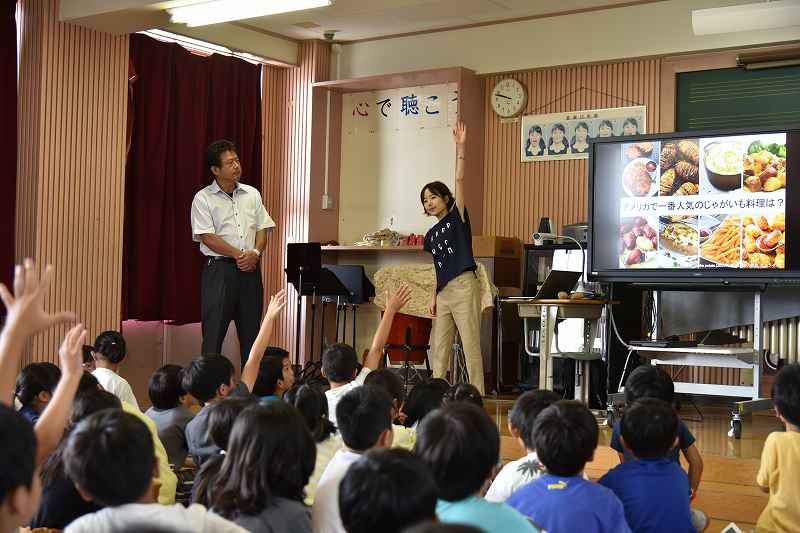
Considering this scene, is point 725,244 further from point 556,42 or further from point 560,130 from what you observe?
point 556,42

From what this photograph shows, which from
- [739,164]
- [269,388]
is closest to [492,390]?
[739,164]

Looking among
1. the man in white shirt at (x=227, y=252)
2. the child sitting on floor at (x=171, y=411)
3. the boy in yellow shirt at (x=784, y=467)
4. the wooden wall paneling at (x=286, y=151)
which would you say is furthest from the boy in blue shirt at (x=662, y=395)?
the wooden wall paneling at (x=286, y=151)

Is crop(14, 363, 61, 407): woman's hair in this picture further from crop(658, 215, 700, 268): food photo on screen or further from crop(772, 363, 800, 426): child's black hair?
crop(658, 215, 700, 268): food photo on screen

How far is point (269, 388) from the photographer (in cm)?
408

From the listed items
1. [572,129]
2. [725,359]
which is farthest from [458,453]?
[572,129]

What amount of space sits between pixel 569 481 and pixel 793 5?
196 inches

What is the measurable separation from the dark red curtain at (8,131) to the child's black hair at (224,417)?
15.3 feet

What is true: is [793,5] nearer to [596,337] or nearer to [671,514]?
[596,337]

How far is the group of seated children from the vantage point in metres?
1.61

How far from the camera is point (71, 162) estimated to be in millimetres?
7039

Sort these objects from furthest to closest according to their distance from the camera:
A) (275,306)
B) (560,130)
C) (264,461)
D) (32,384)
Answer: (560,130)
(275,306)
(32,384)
(264,461)

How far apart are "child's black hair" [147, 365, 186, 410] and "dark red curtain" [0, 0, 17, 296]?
3.56m

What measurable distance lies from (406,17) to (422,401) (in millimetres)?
5339

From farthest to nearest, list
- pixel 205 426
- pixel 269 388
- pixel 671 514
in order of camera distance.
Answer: pixel 269 388, pixel 205 426, pixel 671 514
